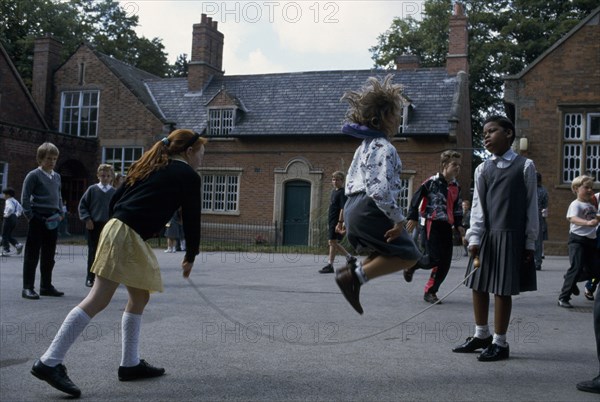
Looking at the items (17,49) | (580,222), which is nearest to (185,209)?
(580,222)

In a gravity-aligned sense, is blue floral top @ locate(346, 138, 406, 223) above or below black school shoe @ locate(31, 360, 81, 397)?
above

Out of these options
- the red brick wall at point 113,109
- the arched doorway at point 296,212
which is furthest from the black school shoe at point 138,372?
the red brick wall at point 113,109

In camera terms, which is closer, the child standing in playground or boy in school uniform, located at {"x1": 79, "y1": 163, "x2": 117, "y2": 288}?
the child standing in playground

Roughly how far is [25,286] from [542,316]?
262 inches

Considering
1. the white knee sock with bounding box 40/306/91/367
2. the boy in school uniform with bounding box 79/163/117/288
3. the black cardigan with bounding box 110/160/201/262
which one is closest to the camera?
the white knee sock with bounding box 40/306/91/367

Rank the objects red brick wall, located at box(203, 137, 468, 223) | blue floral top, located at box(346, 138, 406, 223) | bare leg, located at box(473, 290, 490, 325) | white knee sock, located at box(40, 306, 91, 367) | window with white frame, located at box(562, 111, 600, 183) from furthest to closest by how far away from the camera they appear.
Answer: red brick wall, located at box(203, 137, 468, 223) < window with white frame, located at box(562, 111, 600, 183) < bare leg, located at box(473, 290, 490, 325) < blue floral top, located at box(346, 138, 406, 223) < white knee sock, located at box(40, 306, 91, 367)

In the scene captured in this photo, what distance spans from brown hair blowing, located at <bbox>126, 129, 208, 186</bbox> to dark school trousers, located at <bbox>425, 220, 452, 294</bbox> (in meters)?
4.52

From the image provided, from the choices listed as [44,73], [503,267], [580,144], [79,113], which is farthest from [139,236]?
[44,73]

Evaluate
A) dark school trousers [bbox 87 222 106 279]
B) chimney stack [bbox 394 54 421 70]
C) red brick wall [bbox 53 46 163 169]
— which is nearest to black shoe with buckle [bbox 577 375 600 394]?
dark school trousers [bbox 87 222 106 279]

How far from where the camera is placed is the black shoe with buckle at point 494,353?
17.7ft

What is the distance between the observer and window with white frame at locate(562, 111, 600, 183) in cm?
2147

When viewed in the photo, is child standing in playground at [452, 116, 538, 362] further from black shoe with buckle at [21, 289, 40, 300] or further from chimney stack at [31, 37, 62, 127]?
chimney stack at [31, 37, 62, 127]

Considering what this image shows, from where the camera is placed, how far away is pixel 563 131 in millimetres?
21828

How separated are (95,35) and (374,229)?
42.5 m
